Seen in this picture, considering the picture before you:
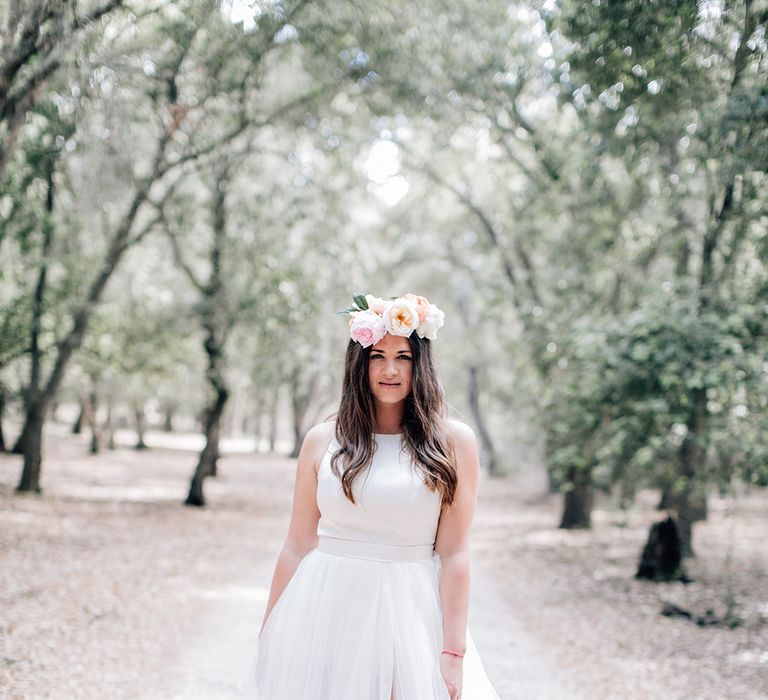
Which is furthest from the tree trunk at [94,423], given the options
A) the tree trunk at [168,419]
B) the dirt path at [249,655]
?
the dirt path at [249,655]

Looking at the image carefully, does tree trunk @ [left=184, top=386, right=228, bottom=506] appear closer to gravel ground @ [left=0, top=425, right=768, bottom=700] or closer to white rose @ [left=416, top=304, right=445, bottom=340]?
gravel ground @ [left=0, top=425, right=768, bottom=700]

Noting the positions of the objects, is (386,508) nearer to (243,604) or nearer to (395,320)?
(395,320)

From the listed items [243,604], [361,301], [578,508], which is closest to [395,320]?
[361,301]

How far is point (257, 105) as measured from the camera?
11203mm

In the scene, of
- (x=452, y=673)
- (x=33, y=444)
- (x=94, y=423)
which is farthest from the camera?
(x=94, y=423)

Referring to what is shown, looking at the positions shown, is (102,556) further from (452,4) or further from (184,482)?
(184,482)

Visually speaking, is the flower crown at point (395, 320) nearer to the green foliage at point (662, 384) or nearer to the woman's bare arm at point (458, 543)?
the woman's bare arm at point (458, 543)

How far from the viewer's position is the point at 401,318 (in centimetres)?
280

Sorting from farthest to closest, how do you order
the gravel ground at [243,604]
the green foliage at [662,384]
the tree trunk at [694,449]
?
the tree trunk at [694,449]
the green foliage at [662,384]
the gravel ground at [243,604]

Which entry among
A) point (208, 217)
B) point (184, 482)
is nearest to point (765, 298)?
point (208, 217)

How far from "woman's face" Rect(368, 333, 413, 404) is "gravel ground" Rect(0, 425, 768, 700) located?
3.06m

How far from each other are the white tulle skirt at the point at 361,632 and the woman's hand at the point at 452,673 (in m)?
0.02

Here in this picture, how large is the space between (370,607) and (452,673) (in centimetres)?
37

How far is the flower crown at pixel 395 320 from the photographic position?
280 centimetres
